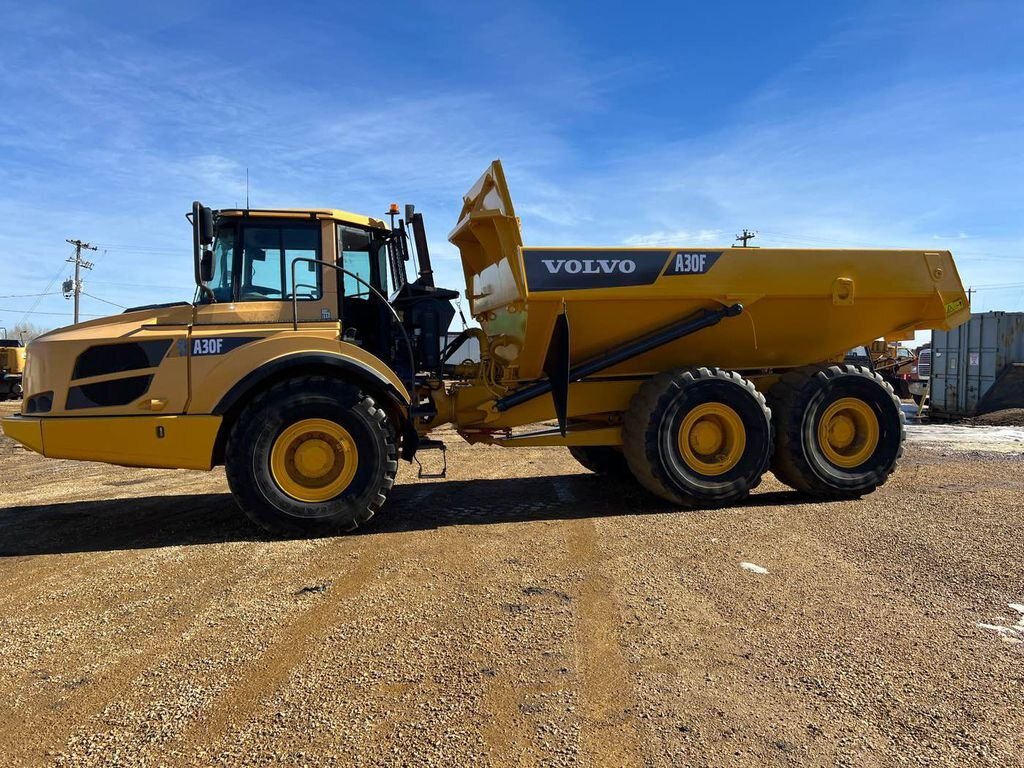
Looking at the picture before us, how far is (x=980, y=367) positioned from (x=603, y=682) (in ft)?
55.7

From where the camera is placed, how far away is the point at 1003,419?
561 inches

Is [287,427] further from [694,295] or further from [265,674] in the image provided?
[694,295]

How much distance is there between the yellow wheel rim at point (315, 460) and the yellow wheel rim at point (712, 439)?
9.46 feet

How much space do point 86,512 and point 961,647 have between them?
6.63m

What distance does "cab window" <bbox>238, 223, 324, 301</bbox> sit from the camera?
5660 mm

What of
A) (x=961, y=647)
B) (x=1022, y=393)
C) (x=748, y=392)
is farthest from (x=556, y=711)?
(x=1022, y=393)

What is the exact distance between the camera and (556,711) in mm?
2758

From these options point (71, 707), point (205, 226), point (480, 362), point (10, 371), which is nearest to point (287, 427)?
point (205, 226)

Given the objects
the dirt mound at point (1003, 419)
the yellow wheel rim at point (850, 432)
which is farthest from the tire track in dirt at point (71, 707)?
the dirt mound at point (1003, 419)

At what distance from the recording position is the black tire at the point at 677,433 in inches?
241

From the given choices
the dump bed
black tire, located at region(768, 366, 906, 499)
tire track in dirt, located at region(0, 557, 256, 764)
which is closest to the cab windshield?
the dump bed

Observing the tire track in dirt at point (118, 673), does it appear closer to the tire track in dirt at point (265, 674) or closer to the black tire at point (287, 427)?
the tire track in dirt at point (265, 674)

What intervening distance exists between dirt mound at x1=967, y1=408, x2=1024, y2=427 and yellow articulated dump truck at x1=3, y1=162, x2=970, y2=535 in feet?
28.9

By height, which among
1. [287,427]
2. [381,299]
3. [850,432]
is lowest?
[850,432]
